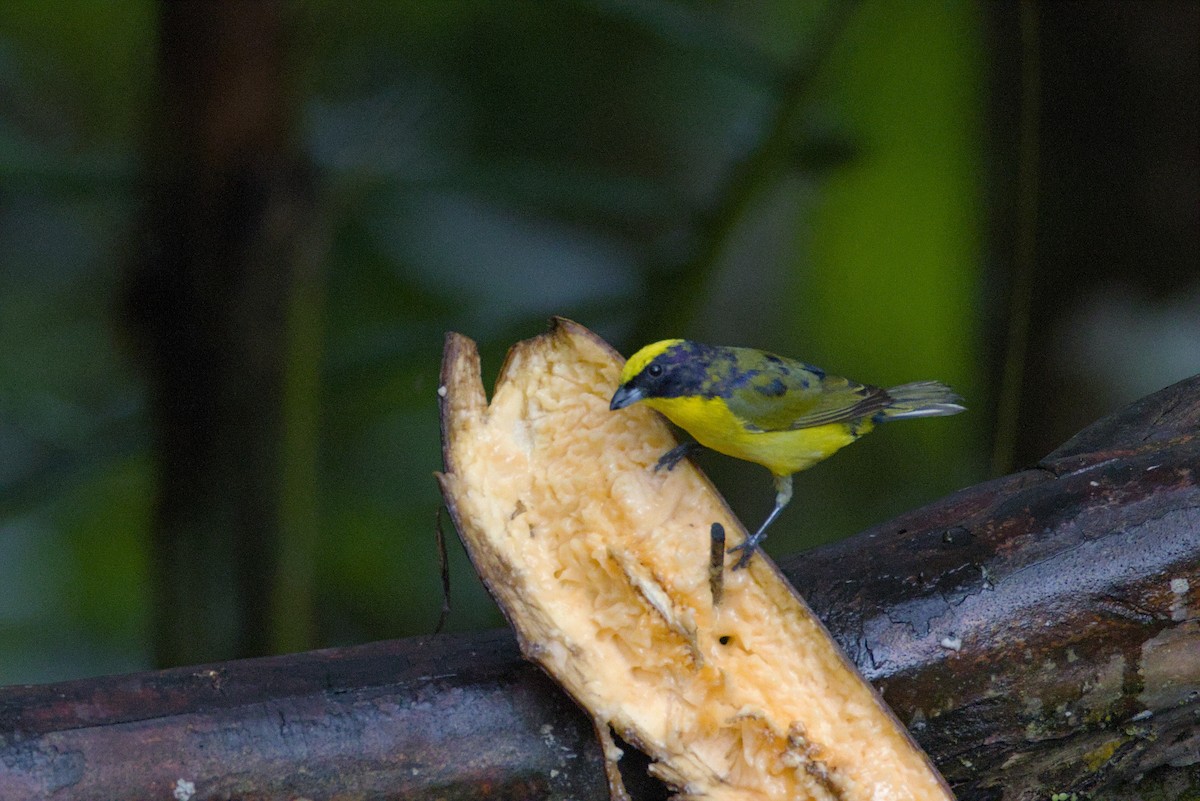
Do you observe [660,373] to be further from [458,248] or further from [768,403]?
[458,248]

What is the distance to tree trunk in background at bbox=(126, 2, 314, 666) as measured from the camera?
2547 millimetres

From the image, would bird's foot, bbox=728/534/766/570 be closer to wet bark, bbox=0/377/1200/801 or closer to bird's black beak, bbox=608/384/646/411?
wet bark, bbox=0/377/1200/801

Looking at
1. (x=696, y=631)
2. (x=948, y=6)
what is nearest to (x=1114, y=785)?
(x=696, y=631)

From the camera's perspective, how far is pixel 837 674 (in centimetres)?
177

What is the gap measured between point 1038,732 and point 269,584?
6.11ft

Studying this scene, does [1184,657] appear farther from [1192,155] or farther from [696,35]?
[696,35]

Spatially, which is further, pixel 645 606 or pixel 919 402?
pixel 919 402

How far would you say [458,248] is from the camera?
165 inches

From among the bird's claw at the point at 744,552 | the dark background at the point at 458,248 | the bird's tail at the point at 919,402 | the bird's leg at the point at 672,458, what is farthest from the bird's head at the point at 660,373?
the dark background at the point at 458,248

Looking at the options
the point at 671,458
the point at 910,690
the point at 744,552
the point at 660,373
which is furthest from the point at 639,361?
the point at 910,690

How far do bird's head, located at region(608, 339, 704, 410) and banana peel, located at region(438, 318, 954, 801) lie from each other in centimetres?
6

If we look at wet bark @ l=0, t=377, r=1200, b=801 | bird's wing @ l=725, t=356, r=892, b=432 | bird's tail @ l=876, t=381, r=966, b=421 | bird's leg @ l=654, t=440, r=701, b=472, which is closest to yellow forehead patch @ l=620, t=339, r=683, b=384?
bird's leg @ l=654, t=440, r=701, b=472

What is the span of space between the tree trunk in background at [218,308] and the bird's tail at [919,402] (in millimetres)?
1436

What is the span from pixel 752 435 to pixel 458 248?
189 cm
